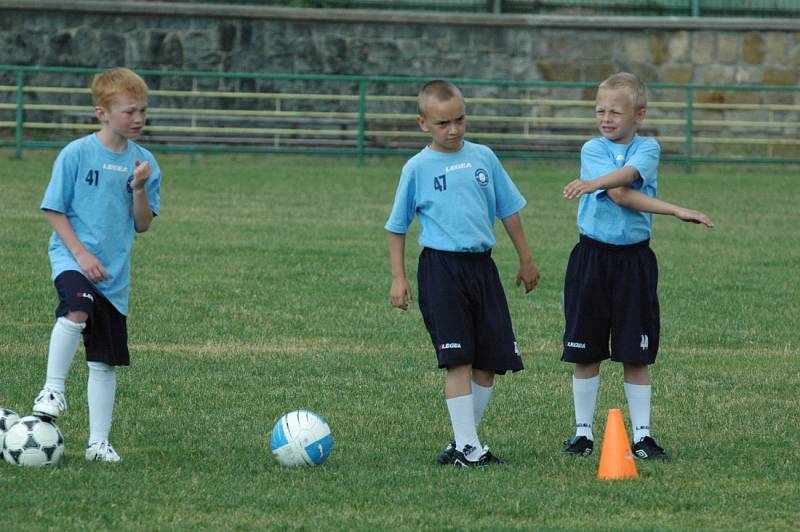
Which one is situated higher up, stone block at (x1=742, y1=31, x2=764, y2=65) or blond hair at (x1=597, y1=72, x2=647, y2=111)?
stone block at (x1=742, y1=31, x2=764, y2=65)

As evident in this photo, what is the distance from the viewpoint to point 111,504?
5.38m

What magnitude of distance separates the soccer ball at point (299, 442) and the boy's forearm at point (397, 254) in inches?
28.4

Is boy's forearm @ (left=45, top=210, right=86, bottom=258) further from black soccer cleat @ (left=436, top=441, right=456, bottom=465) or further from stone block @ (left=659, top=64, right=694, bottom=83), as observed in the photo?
stone block @ (left=659, top=64, right=694, bottom=83)

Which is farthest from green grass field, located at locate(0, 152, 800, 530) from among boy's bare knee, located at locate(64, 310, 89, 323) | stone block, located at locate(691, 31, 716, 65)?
stone block, located at locate(691, 31, 716, 65)

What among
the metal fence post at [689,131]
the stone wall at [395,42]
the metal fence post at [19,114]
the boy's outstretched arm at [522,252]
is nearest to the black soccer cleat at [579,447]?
the boy's outstretched arm at [522,252]

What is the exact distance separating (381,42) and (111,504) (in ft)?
66.9

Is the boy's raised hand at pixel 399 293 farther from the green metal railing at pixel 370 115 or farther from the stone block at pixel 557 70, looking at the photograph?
the stone block at pixel 557 70

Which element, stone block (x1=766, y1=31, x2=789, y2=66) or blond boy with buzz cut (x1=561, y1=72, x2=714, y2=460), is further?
stone block (x1=766, y1=31, x2=789, y2=66)

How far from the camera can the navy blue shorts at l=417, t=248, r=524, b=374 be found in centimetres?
613

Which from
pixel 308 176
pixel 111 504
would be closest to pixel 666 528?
pixel 111 504

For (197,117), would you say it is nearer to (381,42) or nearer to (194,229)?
(381,42)

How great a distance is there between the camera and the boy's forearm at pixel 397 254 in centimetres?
618

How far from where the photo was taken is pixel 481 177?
20.4 ft

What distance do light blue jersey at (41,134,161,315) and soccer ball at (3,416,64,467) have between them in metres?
0.60
